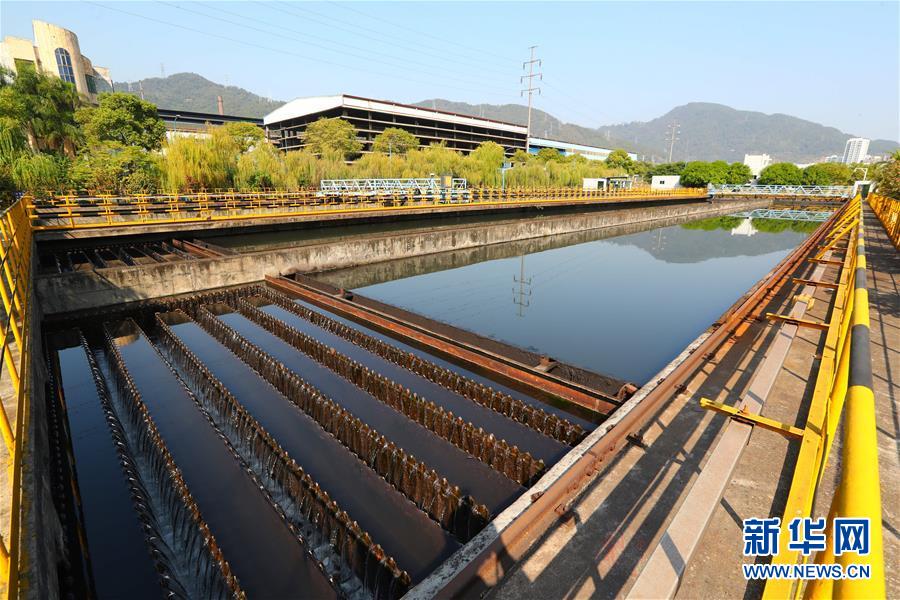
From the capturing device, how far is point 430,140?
96375 millimetres

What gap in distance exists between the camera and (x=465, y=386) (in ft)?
30.9

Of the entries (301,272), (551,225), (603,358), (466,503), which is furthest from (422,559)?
(551,225)

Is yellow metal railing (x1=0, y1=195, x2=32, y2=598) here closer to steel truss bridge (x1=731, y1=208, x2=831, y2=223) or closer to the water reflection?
the water reflection

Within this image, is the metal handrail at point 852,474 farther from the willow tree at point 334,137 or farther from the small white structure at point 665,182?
the small white structure at point 665,182

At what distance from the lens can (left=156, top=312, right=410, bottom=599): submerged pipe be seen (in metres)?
4.85

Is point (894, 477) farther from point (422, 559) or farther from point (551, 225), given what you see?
point (551, 225)

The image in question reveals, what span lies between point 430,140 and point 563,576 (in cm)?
10030

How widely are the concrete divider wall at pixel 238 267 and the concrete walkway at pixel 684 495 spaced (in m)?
15.7

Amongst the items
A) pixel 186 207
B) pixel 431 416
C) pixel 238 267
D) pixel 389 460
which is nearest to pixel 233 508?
pixel 389 460

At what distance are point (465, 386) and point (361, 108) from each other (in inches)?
3381

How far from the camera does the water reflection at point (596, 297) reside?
12.8 metres

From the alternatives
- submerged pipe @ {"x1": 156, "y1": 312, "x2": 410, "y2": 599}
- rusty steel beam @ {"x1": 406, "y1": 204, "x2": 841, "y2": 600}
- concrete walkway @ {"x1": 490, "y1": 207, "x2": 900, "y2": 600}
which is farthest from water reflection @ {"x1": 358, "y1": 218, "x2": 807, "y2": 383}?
submerged pipe @ {"x1": 156, "y1": 312, "x2": 410, "y2": 599}

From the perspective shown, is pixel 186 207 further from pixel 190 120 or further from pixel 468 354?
pixel 190 120

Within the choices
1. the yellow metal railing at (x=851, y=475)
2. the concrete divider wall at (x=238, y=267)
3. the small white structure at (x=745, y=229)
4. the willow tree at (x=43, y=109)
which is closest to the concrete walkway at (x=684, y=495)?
the yellow metal railing at (x=851, y=475)
